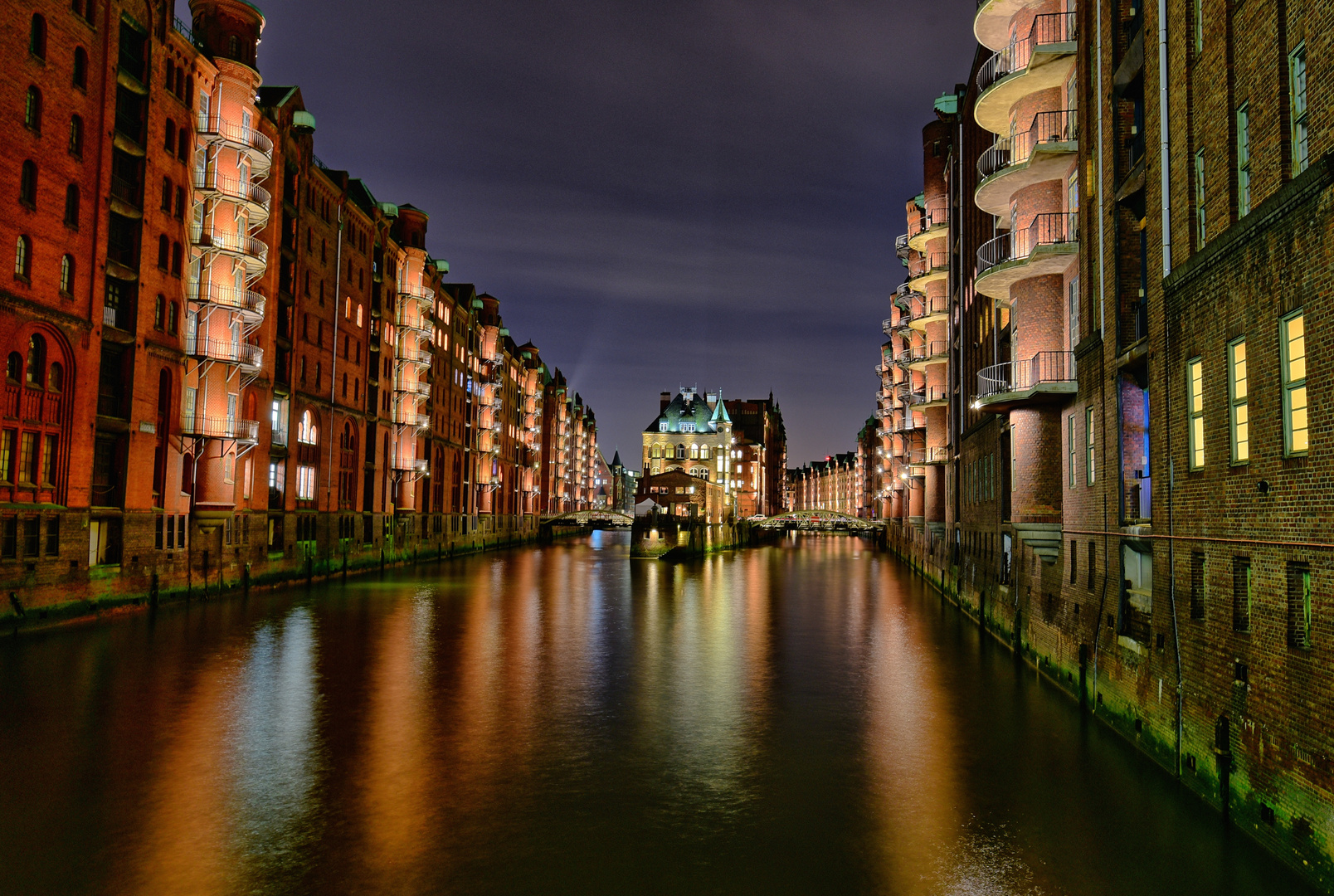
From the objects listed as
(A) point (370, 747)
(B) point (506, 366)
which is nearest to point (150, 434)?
(A) point (370, 747)

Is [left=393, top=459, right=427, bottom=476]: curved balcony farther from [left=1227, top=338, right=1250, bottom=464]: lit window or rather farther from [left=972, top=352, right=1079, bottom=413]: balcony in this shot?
[left=1227, top=338, right=1250, bottom=464]: lit window

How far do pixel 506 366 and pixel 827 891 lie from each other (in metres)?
91.5

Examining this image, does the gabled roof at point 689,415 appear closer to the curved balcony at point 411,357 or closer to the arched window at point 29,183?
the curved balcony at point 411,357

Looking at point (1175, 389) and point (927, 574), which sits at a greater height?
point (1175, 389)

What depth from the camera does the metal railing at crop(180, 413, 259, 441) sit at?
1425 inches

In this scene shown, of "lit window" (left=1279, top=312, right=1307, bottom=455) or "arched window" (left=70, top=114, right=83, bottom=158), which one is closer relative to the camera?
"lit window" (left=1279, top=312, right=1307, bottom=455)

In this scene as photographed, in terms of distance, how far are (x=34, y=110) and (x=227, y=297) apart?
454 inches

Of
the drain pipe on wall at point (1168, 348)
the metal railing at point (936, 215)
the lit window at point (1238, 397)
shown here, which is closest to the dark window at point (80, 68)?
the drain pipe on wall at point (1168, 348)

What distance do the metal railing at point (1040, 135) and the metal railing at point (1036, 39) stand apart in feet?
4.77

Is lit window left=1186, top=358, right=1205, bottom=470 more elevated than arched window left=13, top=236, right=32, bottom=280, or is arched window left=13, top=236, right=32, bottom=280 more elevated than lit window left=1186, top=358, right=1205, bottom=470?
arched window left=13, top=236, right=32, bottom=280

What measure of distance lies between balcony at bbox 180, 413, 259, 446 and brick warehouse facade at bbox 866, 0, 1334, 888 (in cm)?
2948

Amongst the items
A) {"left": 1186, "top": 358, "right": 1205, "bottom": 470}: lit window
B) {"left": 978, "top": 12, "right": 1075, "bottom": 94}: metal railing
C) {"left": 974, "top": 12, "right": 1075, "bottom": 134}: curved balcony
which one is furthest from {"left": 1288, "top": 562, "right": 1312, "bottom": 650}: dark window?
{"left": 978, "top": 12, "right": 1075, "bottom": 94}: metal railing

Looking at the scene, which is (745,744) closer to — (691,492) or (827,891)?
(827,891)

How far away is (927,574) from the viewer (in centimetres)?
5538
